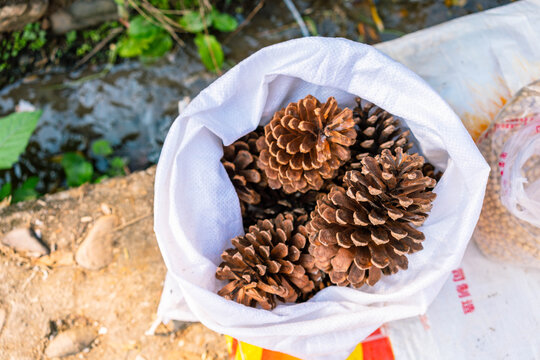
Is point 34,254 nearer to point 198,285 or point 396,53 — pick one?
point 198,285

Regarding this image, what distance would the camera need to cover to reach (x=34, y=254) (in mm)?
972

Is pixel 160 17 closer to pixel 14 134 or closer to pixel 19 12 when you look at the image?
pixel 19 12

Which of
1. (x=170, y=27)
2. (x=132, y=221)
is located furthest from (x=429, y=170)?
(x=170, y=27)

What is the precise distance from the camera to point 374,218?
0.64 m

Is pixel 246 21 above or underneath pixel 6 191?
above

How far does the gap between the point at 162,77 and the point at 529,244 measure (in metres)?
1.21

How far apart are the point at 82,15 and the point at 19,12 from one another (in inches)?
7.5

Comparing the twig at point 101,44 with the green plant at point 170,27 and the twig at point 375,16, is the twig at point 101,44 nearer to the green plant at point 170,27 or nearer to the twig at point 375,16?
the green plant at point 170,27

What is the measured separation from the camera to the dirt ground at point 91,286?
93 cm

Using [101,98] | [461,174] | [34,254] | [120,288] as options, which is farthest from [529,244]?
[101,98]

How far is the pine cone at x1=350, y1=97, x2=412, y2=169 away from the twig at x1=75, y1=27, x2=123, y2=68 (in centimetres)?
96

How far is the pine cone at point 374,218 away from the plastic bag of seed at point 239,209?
100 mm

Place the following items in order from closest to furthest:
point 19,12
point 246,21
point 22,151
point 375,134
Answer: point 375,134 → point 22,151 → point 19,12 → point 246,21

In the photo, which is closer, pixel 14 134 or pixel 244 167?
pixel 244 167
